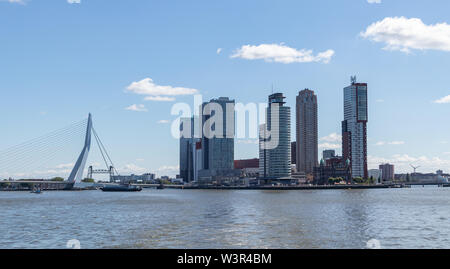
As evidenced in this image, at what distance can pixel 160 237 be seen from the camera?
3212 centimetres

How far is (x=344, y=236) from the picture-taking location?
32344 millimetres

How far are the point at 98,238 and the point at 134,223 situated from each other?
10.8 m
